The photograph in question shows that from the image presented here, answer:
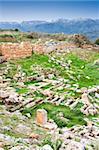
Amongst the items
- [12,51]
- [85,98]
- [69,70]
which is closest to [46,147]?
[85,98]

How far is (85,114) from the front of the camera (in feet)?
80.5

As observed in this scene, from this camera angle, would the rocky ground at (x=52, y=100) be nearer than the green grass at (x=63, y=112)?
Yes

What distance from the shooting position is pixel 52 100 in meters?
26.0

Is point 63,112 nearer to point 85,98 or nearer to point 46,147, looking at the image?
point 85,98

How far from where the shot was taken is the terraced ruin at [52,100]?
17.7 m

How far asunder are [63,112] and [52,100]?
6.23 feet

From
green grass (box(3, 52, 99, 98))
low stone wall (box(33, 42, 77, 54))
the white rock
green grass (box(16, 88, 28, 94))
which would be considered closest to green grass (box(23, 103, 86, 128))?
green grass (box(16, 88, 28, 94))

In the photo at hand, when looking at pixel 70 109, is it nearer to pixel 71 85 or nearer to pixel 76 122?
pixel 76 122

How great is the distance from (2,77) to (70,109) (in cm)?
670

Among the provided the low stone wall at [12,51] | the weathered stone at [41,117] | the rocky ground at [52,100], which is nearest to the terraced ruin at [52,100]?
the rocky ground at [52,100]

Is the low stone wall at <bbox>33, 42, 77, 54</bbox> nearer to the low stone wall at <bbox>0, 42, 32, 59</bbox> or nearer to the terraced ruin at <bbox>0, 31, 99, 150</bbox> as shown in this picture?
the terraced ruin at <bbox>0, 31, 99, 150</bbox>

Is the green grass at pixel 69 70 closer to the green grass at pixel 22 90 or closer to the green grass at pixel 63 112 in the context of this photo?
the green grass at pixel 22 90

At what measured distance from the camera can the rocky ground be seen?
1756 cm

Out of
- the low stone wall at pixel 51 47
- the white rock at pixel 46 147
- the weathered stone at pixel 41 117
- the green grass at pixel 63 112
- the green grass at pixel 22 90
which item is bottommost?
the green grass at pixel 63 112
